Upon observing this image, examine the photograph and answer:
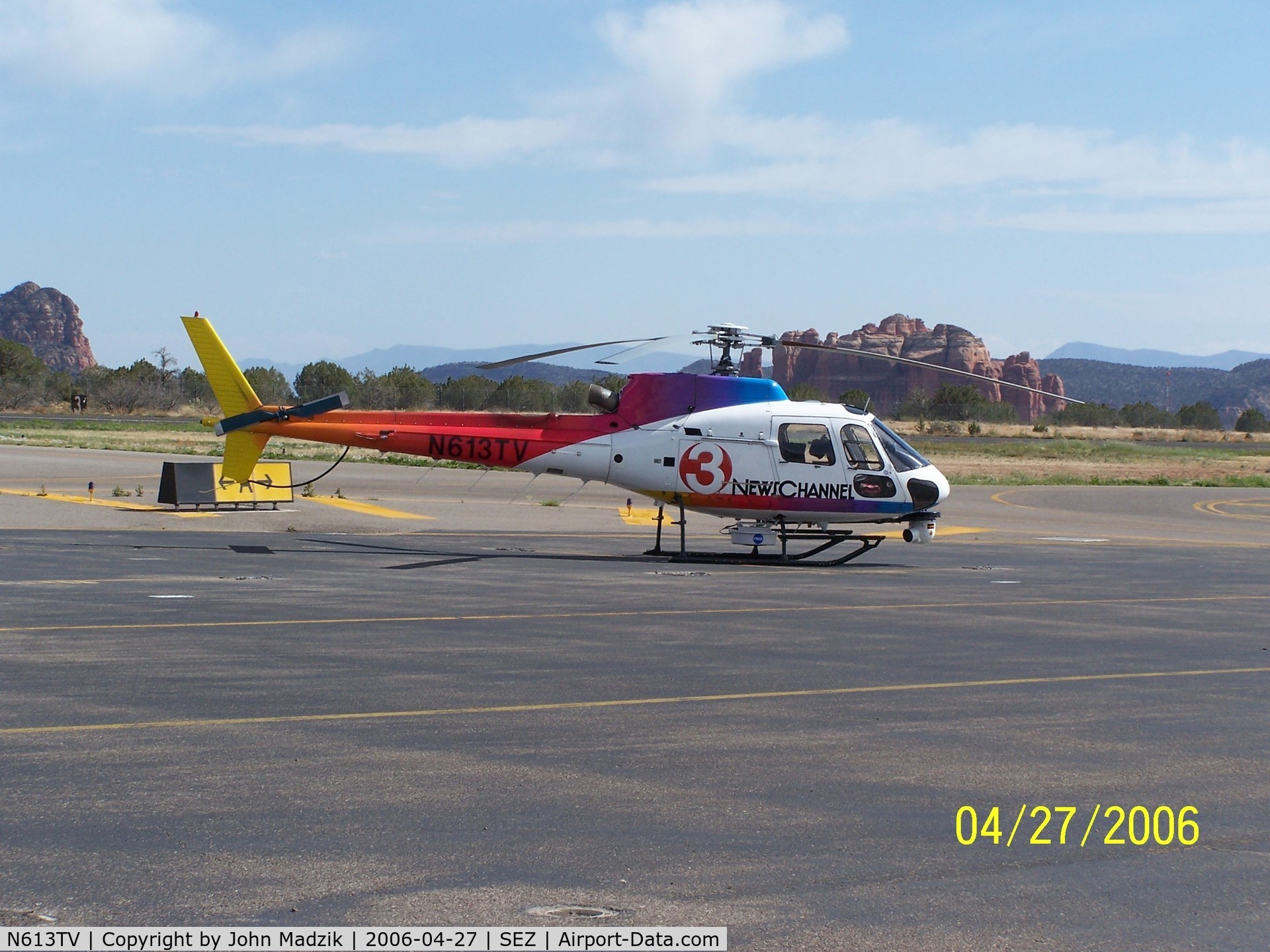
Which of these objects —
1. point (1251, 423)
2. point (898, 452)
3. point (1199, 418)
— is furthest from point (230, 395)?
point (1251, 423)

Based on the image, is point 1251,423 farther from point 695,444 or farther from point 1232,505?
point 695,444

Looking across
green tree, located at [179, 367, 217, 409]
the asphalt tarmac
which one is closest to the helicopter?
the asphalt tarmac

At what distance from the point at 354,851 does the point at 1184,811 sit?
173 inches

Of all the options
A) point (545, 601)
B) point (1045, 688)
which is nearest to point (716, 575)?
point (545, 601)

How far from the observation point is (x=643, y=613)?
14141 mm

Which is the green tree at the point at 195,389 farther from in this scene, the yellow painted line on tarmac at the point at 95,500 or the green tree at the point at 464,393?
the yellow painted line on tarmac at the point at 95,500

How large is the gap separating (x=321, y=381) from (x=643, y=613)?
89.8 meters

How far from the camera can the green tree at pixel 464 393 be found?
88.5 m

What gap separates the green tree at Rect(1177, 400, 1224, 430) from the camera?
124 m

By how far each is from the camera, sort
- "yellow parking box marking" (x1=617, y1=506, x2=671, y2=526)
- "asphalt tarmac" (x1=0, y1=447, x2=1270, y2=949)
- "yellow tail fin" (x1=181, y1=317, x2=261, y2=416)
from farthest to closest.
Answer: "yellow parking box marking" (x1=617, y1=506, x2=671, y2=526) < "yellow tail fin" (x1=181, y1=317, x2=261, y2=416) < "asphalt tarmac" (x1=0, y1=447, x2=1270, y2=949)

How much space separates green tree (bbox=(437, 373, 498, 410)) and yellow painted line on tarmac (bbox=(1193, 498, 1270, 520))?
52.6 metres

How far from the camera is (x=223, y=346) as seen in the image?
1998 cm

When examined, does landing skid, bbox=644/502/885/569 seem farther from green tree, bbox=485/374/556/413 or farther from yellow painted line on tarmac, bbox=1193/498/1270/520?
green tree, bbox=485/374/556/413
